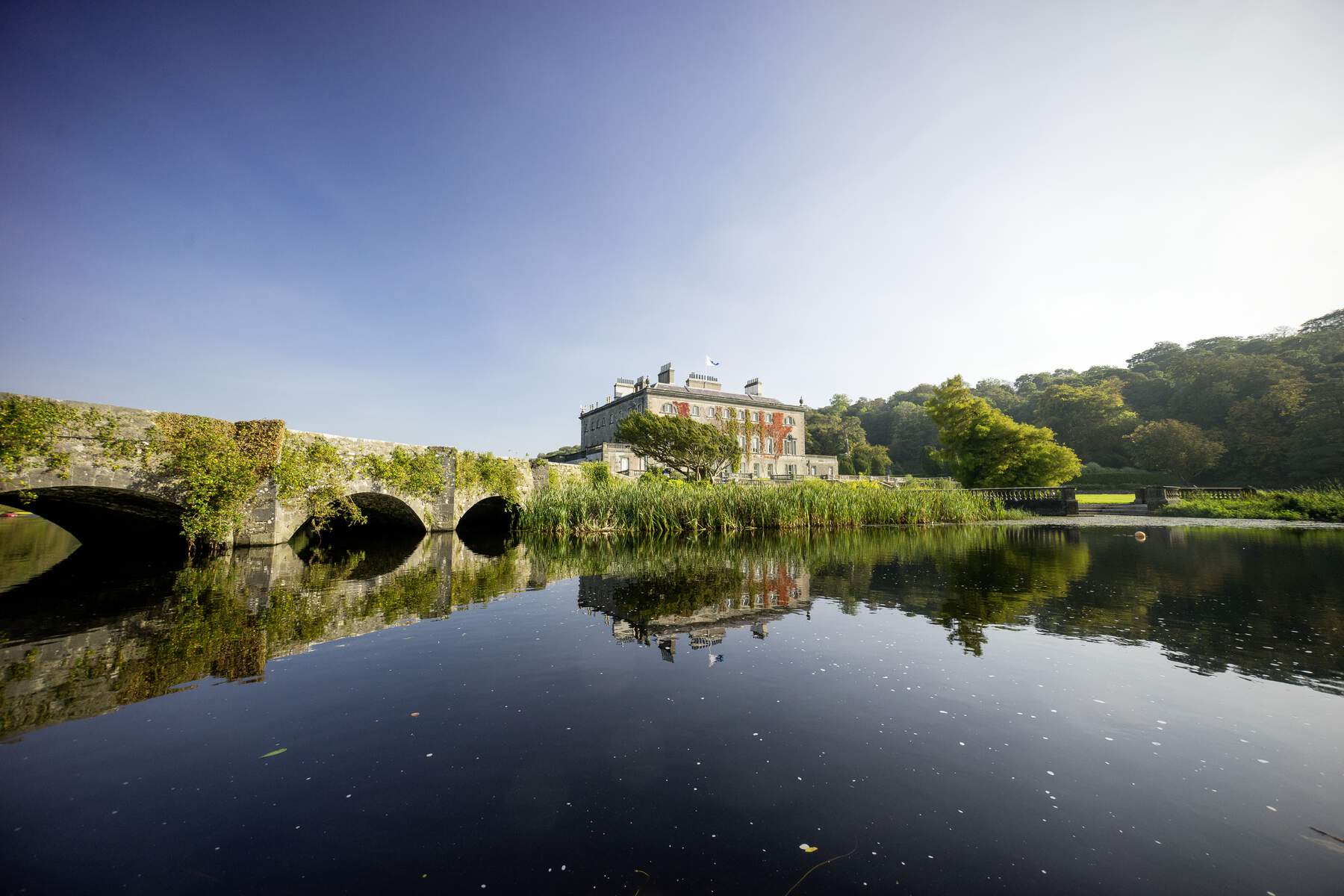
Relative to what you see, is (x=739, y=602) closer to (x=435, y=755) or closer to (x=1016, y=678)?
(x=1016, y=678)

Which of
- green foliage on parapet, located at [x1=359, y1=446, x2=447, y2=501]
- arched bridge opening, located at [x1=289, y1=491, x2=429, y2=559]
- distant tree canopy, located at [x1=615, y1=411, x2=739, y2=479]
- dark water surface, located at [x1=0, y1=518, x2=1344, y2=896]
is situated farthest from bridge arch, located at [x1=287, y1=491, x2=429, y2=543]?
distant tree canopy, located at [x1=615, y1=411, x2=739, y2=479]

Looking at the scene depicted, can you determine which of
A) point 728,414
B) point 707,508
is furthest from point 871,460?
point 707,508

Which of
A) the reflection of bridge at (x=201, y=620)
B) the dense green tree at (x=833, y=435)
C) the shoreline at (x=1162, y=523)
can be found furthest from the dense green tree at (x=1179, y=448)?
the reflection of bridge at (x=201, y=620)

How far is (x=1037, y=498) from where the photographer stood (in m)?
32.8

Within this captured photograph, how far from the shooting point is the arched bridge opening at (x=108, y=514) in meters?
10.8

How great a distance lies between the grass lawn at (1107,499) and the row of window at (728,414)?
1031 inches

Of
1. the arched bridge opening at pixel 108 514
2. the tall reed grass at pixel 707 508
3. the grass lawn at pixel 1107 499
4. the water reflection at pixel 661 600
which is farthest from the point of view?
the grass lawn at pixel 1107 499

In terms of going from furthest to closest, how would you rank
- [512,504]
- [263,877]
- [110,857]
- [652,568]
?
[512,504]
[652,568]
[110,857]
[263,877]

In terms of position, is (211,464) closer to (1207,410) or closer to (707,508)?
(707,508)

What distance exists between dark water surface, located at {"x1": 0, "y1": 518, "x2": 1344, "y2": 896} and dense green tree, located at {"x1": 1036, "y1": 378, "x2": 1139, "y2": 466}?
55906mm

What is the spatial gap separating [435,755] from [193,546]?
46.1 feet

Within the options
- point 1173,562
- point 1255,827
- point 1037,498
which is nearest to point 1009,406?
point 1037,498

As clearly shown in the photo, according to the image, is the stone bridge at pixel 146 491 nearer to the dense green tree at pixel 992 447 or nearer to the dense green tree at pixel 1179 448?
the dense green tree at pixel 992 447

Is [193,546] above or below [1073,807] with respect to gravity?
above
